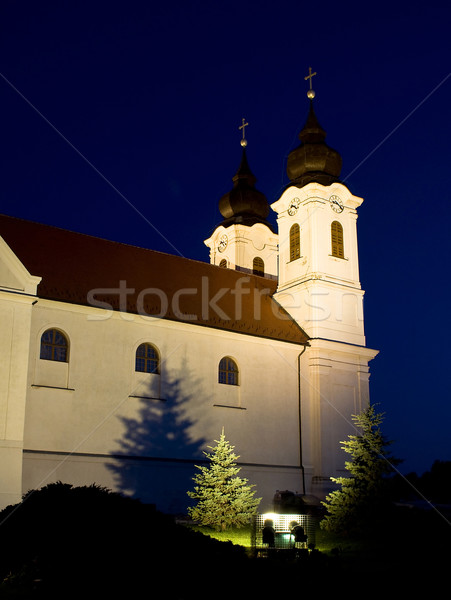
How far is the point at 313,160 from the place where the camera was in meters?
35.0

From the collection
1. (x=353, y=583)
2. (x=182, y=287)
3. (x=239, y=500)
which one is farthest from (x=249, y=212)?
(x=353, y=583)

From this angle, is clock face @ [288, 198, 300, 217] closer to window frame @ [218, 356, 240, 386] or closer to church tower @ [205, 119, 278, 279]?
church tower @ [205, 119, 278, 279]

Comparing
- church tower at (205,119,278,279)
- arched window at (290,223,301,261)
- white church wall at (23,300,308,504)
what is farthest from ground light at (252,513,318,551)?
church tower at (205,119,278,279)

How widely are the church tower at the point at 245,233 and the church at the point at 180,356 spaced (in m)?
3.10

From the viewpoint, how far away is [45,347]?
23953mm

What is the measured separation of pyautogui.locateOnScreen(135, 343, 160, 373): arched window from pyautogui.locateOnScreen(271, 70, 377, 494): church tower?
7535mm

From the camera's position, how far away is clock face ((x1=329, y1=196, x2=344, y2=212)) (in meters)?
34.8

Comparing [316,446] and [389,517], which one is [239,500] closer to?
[389,517]

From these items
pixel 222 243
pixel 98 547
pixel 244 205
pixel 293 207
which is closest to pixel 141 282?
pixel 293 207

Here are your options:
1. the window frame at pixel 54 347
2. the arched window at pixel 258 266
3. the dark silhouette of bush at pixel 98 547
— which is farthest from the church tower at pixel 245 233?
the dark silhouette of bush at pixel 98 547

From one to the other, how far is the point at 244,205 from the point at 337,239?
7.89 metres

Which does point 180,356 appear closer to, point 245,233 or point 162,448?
point 162,448

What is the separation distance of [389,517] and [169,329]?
10.2 m

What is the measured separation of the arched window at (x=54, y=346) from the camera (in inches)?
942
